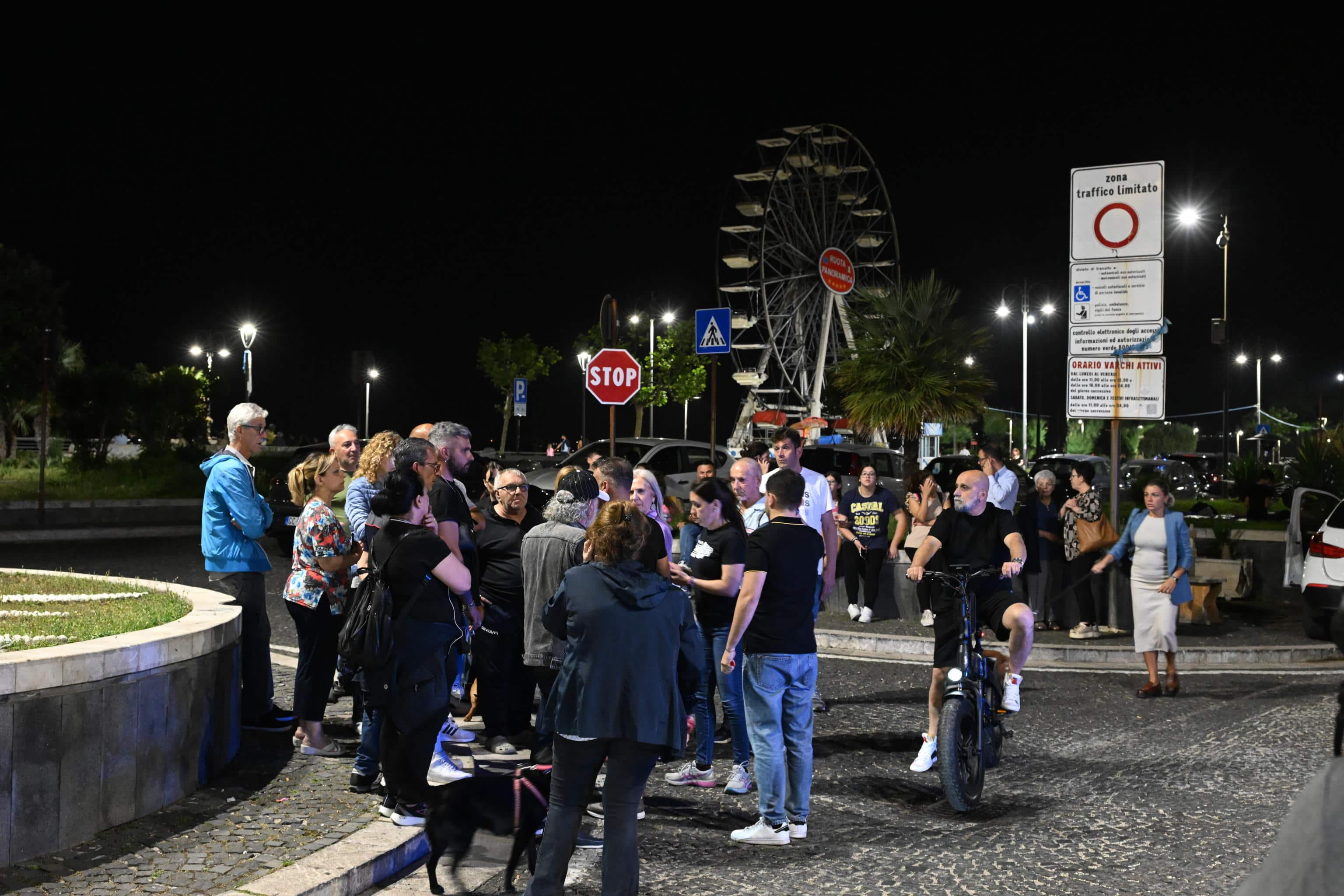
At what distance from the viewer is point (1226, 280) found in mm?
28984

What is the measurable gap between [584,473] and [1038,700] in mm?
4553

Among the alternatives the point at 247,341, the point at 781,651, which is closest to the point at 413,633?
the point at 781,651

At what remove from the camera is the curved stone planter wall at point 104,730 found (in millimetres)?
4777

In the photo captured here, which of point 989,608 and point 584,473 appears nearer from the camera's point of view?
point 584,473

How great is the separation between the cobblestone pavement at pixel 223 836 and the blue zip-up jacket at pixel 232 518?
3.79 ft

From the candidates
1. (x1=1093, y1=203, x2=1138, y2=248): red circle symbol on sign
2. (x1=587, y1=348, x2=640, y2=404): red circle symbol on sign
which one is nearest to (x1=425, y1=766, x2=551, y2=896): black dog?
(x1=587, y1=348, x2=640, y2=404): red circle symbol on sign

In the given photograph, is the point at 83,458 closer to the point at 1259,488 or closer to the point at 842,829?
the point at 1259,488

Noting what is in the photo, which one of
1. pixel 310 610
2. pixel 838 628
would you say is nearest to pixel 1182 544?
pixel 838 628

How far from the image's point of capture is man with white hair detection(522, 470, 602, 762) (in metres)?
6.16

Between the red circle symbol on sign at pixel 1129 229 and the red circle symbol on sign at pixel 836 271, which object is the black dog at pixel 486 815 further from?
the red circle symbol on sign at pixel 836 271

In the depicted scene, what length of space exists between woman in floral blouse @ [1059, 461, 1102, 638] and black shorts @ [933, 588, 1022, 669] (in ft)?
17.5

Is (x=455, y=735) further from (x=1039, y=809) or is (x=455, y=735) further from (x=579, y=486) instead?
(x=1039, y=809)

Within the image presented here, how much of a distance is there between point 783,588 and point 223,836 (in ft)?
8.60

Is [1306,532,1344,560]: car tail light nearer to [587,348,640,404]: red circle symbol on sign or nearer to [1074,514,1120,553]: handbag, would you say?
[1074,514,1120,553]: handbag
